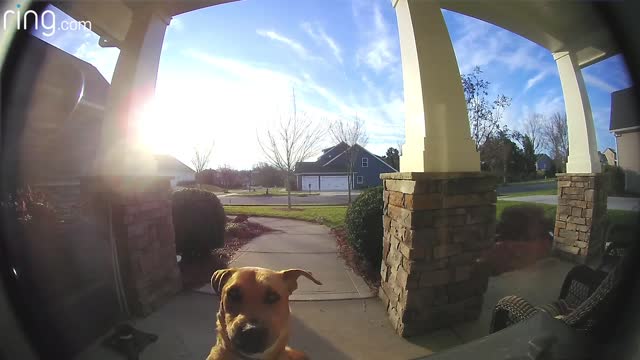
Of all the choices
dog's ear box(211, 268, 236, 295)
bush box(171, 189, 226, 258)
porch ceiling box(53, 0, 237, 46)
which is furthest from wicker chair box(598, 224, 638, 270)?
porch ceiling box(53, 0, 237, 46)

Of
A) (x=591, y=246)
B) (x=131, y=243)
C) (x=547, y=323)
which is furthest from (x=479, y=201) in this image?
(x=131, y=243)

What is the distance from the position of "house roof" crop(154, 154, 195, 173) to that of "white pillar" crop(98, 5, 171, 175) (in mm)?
36

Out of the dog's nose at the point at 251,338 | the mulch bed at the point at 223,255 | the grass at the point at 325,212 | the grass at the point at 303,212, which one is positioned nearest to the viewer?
the dog's nose at the point at 251,338

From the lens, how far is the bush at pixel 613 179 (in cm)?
94

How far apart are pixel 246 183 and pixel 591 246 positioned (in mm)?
1612

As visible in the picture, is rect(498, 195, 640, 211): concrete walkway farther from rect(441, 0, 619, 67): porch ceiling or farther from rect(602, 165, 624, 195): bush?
rect(441, 0, 619, 67): porch ceiling

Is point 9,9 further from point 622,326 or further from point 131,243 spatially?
point 622,326

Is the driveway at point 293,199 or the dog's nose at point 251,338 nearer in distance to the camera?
the dog's nose at point 251,338

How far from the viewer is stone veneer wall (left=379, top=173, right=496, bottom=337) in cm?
137

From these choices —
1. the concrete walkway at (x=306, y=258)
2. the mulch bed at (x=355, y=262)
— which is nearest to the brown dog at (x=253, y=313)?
the concrete walkway at (x=306, y=258)

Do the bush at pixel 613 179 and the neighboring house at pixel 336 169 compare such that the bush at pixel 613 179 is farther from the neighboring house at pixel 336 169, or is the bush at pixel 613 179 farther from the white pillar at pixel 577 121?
the neighboring house at pixel 336 169

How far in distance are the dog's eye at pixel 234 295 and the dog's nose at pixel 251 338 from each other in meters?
0.07

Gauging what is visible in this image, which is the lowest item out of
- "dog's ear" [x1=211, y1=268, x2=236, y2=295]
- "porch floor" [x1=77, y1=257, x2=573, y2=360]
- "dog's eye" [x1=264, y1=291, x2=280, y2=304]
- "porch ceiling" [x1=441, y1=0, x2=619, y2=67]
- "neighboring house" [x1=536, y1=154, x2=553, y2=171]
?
"porch floor" [x1=77, y1=257, x2=573, y2=360]

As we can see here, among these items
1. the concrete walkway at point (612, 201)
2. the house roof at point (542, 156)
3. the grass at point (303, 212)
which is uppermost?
the house roof at point (542, 156)
